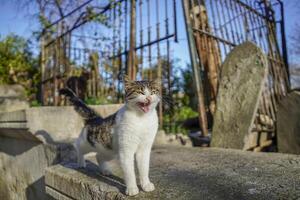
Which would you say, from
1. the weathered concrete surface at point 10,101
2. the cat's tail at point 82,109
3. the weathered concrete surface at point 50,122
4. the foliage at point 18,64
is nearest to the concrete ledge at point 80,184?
the cat's tail at point 82,109

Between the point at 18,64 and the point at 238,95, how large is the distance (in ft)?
18.5

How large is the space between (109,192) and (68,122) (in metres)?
1.84

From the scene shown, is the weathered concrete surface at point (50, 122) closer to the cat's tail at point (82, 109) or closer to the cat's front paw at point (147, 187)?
the cat's tail at point (82, 109)

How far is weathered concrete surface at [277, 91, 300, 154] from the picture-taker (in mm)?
3055

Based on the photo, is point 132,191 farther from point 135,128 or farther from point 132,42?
point 132,42

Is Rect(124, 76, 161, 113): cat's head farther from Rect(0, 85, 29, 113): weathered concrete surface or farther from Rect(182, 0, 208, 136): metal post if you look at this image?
Rect(0, 85, 29, 113): weathered concrete surface

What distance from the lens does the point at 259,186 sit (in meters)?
1.42

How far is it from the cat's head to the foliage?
567 centimetres

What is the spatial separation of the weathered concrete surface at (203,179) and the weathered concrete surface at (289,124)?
991 mm

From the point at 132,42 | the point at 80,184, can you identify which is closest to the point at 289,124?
the point at 132,42

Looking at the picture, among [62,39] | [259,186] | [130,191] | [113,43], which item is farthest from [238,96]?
[62,39]

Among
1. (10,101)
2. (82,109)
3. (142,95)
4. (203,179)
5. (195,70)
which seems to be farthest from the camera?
(10,101)

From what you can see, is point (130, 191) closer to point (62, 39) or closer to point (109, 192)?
point (109, 192)

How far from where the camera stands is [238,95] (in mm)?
3100
